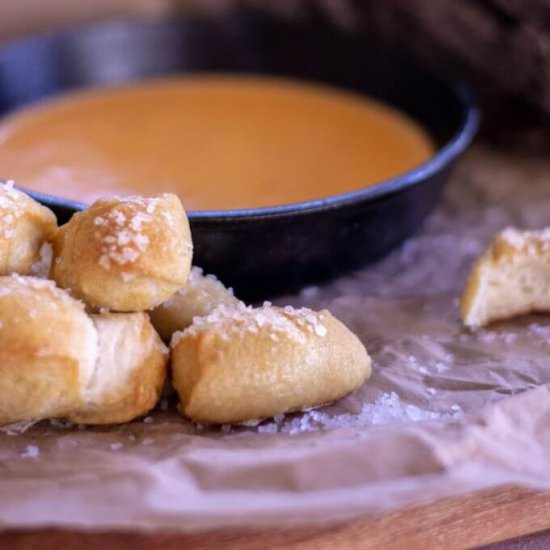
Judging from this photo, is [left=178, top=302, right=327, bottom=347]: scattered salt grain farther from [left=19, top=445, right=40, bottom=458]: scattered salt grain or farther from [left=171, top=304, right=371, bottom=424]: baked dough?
[left=19, top=445, right=40, bottom=458]: scattered salt grain

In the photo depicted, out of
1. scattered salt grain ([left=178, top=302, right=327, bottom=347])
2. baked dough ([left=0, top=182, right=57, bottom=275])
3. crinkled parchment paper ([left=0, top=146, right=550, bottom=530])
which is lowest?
crinkled parchment paper ([left=0, top=146, right=550, bottom=530])

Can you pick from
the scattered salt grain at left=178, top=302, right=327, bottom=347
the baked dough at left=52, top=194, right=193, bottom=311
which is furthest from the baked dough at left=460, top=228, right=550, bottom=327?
the baked dough at left=52, top=194, right=193, bottom=311

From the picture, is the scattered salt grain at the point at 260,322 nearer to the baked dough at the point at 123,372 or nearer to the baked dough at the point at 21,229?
the baked dough at the point at 123,372

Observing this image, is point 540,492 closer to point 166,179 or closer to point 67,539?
point 67,539

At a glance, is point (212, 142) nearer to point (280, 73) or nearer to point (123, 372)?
point (280, 73)

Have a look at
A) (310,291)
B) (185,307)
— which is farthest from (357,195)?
(185,307)

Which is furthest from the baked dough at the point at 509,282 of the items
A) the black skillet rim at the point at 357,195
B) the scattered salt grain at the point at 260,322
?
the scattered salt grain at the point at 260,322
